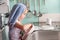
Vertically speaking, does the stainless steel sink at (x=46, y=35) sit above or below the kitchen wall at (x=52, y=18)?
below

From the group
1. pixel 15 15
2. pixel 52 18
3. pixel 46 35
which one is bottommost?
pixel 46 35

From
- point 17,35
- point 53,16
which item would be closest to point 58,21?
point 53,16

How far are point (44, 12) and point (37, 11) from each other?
0.38ft

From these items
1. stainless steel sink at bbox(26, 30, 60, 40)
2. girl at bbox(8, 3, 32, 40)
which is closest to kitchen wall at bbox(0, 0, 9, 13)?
girl at bbox(8, 3, 32, 40)

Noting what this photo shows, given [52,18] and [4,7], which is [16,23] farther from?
[52,18]

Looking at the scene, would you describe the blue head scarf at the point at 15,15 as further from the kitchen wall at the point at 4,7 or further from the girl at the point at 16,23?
the kitchen wall at the point at 4,7

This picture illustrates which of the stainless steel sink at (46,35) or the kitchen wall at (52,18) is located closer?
the stainless steel sink at (46,35)

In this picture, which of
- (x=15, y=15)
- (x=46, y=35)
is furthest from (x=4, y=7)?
(x=46, y=35)

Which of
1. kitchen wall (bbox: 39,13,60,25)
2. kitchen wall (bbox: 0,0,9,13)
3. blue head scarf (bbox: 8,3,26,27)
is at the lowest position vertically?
kitchen wall (bbox: 39,13,60,25)

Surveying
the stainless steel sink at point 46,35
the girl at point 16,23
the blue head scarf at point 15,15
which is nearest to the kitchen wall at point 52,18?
the stainless steel sink at point 46,35

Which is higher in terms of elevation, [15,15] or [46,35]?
[15,15]

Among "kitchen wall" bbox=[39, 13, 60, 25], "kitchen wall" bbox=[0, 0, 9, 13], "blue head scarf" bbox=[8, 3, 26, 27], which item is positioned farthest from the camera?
"kitchen wall" bbox=[39, 13, 60, 25]

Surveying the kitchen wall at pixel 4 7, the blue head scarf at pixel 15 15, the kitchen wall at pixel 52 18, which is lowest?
the kitchen wall at pixel 52 18

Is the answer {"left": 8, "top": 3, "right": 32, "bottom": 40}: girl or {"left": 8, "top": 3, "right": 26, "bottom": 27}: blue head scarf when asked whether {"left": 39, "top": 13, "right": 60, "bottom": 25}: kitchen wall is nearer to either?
{"left": 8, "top": 3, "right": 32, "bottom": 40}: girl
